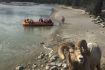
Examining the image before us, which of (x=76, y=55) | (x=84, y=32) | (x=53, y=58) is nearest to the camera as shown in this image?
(x=76, y=55)

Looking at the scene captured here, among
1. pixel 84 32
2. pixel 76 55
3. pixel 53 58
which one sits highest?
pixel 76 55

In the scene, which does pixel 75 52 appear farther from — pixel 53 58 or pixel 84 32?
pixel 84 32

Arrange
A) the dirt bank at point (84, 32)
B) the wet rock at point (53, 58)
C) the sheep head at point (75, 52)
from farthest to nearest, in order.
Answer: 1. the dirt bank at point (84, 32)
2. the wet rock at point (53, 58)
3. the sheep head at point (75, 52)

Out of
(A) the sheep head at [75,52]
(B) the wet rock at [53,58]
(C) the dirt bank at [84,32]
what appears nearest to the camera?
(A) the sheep head at [75,52]

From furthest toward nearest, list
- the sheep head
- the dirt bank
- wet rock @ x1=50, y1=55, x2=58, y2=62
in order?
the dirt bank, wet rock @ x1=50, y1=55, x2=58, y2=62, the sheep head

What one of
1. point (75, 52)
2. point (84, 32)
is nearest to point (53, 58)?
point (75, 52)

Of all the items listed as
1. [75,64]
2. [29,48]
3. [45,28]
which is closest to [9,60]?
[29,48]

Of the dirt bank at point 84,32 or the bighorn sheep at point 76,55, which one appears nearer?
the bighorn sheep at point 76,55

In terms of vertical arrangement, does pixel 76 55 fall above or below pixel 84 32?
above

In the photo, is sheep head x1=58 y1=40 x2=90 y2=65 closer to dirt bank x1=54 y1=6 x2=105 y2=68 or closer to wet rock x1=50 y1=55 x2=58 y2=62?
dirt bank x1=54 y1=6 x2=105 y2=68

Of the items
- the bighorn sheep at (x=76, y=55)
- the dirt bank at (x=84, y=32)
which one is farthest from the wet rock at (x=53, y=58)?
the bighorn sheep at (x=76, y=55)

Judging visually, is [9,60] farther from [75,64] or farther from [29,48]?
[75,64]

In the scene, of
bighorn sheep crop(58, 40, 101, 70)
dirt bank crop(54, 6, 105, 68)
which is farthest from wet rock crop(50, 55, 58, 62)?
bighorn sheep crop(58, 40, 101, 70)

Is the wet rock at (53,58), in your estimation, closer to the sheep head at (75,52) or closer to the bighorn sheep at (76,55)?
the bighorn sheep at (76,55)
